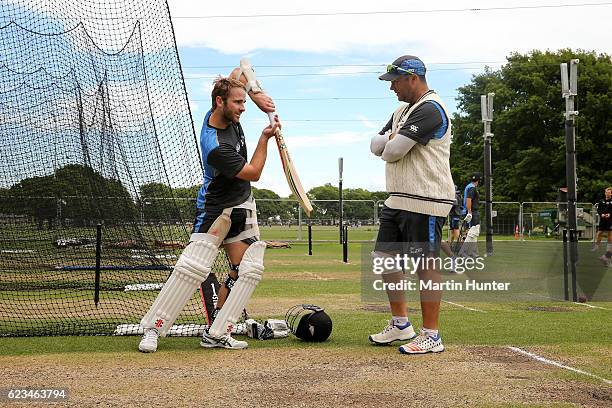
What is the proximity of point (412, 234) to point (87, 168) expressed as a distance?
365 inches

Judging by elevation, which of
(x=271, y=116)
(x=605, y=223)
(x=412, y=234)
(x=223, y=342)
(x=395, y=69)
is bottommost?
(x=223, y=342)

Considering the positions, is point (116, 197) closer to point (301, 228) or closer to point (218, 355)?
point (218, 355)

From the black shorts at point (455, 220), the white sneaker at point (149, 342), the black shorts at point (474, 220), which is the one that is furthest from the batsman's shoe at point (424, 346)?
the black shorts at point (455, 220)

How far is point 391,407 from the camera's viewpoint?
4.96m

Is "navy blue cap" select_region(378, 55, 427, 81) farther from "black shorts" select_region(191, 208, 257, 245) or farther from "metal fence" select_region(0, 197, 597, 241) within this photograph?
"metal fence" select_region(0, 197, 597, 241)

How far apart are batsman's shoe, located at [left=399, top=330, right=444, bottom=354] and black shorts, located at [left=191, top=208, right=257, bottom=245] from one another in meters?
1.66

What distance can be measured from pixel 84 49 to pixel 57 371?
24.9 feet

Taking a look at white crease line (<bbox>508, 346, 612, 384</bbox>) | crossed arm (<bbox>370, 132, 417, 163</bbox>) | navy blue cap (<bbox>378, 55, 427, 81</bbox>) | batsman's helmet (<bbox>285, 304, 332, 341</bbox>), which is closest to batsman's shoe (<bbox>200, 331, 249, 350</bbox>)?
batsman's helmet (<bbox>285, 304, 332, 341</bbox>)

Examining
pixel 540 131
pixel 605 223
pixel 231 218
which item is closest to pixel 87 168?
pixel 231 218

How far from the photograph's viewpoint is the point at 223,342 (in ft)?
23.4

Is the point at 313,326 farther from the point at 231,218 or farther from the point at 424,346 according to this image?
the point at 231,218

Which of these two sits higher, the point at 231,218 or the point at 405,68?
the point at 405,68

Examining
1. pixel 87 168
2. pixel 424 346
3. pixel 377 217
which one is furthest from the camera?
pixel 377 217

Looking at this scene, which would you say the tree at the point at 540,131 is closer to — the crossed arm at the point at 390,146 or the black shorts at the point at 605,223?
the black shorts at the point at 605,223
